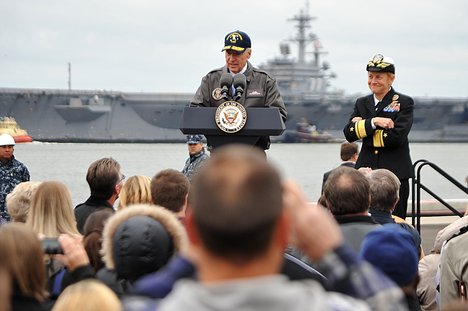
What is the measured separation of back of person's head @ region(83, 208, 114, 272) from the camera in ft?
10.3

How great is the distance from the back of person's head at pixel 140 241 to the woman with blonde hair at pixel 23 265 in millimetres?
282

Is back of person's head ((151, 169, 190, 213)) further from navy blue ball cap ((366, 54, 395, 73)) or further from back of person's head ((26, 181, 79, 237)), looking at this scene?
navy blue ball cap ((366, 54, 395, 73))

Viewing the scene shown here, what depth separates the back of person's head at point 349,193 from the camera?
10.8 ft

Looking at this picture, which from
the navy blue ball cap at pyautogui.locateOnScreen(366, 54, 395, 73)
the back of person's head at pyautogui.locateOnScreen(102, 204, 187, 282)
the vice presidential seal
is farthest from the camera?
the navy blue ball cap at pyautogui.locateOnScreen(366, 54, 395, 73)

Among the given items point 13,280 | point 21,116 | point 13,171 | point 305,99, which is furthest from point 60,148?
point 13,280

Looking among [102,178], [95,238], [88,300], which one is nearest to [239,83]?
[102,178]

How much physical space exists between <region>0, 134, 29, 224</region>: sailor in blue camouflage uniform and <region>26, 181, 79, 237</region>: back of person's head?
10.8ft

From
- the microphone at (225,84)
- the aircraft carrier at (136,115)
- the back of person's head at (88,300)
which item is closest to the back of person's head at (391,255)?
the back of person's head at (88,300)

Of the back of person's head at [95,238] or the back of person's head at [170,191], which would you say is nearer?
the back of person's head at [95,238]

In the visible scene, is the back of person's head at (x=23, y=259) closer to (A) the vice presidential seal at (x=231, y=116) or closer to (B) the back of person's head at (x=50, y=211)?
(B) the back of person's head at (x=50, y=211)

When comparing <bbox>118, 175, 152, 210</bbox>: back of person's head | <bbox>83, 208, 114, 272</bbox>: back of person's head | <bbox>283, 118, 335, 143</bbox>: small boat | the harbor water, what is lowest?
the harbor water

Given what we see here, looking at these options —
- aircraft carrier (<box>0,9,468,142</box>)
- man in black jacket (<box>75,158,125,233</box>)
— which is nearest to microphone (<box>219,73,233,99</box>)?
man in black jacket (<box>75,158,125,233</box>)

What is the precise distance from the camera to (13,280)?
7.39 feet

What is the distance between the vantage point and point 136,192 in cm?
392
